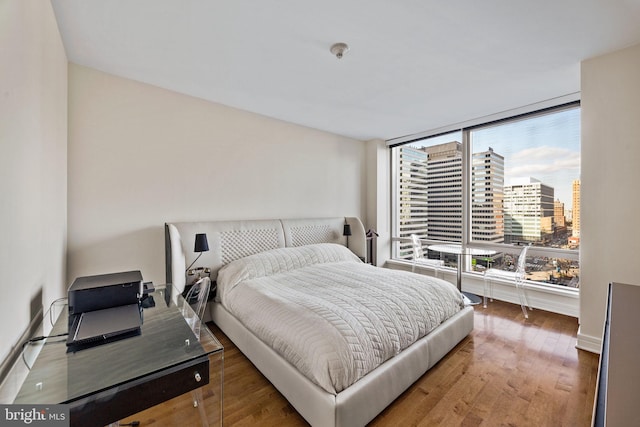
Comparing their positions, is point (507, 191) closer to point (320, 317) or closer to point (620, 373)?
point (320, 317)

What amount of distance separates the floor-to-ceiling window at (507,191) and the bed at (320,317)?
1687 mm

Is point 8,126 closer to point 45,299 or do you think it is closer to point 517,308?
point 45,299

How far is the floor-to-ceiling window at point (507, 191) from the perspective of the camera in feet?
10.5

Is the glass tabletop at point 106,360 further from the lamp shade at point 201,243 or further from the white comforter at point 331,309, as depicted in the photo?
the lamp shade at point 201,243

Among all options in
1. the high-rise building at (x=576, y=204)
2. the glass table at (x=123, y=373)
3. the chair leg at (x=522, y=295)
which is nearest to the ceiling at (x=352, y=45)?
the high-rise building at (x=576, y=204)

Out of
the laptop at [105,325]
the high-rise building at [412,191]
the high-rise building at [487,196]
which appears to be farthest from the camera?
the high-rise building at [412,191]

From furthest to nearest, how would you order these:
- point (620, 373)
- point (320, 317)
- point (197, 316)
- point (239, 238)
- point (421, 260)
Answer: point (421, 260), point (239, 238), point (320, 317), point (197, 316), point (620, 373)

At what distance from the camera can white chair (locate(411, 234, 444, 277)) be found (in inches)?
169

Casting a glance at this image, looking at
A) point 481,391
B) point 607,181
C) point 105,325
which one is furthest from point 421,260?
point 105,325

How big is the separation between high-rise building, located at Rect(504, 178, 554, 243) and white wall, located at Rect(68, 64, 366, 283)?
A: 298cm

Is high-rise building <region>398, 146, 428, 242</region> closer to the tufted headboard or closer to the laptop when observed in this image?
the tufted headboard

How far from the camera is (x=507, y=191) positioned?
368 centimetres

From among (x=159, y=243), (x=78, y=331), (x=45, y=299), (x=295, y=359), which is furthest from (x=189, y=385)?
(x=159, y=243)

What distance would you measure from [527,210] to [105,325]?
4400 mm
